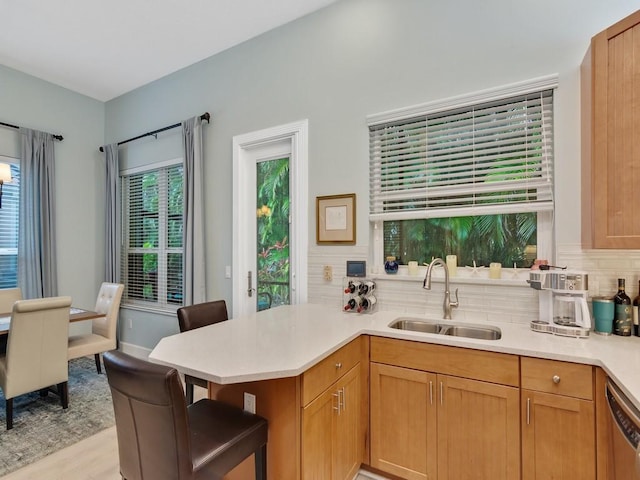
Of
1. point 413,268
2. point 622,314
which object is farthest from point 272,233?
point 622,314

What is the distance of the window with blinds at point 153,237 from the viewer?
12.7 ft

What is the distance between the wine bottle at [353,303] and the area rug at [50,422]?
80.8 inches

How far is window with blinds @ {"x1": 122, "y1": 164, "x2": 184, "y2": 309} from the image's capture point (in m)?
3.86

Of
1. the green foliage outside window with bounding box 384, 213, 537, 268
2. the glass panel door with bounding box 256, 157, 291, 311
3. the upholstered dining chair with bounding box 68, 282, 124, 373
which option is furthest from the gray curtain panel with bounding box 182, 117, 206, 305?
the green foliage outside window with bounding box 384, 213, 537, 268

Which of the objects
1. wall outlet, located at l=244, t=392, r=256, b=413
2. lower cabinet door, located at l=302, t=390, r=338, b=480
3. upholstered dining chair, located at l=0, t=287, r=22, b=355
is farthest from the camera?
upholstered dining chair, located at l=0, t=287, r=22, b=355

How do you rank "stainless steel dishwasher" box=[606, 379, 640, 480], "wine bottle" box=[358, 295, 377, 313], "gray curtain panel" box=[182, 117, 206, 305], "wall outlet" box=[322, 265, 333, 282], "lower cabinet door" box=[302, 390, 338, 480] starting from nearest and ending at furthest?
"stainless steel dishwasher" box=[606, 379, 640, 480] → "lower cabinet door" box=[302, 390, 338, 480] → "wine bottle" box=[358, 295, 377, 313] → "wall outlet" box=[322, 265, 333, 282] → "gray curtain panel" box=[182, 117, 206, 305]

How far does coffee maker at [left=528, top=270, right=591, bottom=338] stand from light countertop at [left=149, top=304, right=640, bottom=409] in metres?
0.06

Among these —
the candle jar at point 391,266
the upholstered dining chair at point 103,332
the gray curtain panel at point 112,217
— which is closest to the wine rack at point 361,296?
the candle jar at point 391,266

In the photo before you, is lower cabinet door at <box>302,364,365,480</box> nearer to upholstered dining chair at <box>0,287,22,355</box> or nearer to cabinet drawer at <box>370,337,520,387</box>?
cabinet drawer at <box>370,337,520,387</box>

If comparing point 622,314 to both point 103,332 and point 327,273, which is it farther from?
point 103,332

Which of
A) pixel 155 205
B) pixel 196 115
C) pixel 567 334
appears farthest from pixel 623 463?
pixel 155 205

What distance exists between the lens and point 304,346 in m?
1.58

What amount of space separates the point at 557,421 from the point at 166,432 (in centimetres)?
162

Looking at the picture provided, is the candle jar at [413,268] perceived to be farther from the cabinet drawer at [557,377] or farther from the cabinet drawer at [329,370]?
the cabinet drawer at [557,377]
